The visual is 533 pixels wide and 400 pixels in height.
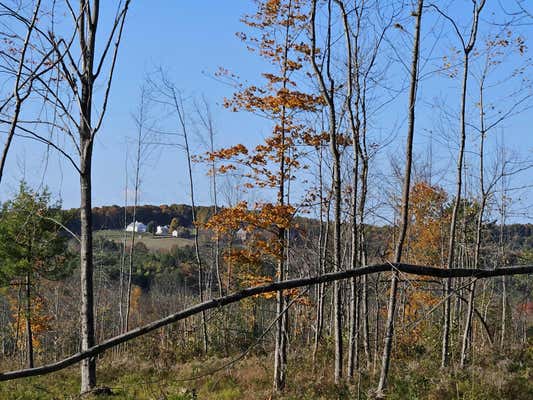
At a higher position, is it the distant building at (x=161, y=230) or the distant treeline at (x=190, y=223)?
the distant treeline at (x=190, y=223)

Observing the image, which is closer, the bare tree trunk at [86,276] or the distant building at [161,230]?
the bare tree trunk at [86,276]

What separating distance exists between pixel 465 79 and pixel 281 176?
4.43m

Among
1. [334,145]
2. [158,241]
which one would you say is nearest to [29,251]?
[334,145]

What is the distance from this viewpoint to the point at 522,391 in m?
9.23

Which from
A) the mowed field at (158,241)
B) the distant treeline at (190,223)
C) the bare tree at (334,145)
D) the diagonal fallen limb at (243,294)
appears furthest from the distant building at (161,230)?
the diagonal fallen limb at (243,294)

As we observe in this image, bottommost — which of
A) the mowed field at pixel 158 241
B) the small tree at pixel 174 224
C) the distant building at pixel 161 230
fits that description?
the mowed field at pixel 158 241

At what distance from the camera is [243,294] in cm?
309

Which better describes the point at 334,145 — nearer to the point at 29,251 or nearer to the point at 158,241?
the point at 29,251

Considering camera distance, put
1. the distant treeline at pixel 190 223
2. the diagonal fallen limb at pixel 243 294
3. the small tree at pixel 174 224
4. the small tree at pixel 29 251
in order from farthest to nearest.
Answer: the small tree at pixel 174 224, the small tree at pixel 29 251, the distant treeline at pixel 190 223, the diagonal fallen limb at pixel 243 294

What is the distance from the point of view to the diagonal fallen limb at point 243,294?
112 inches

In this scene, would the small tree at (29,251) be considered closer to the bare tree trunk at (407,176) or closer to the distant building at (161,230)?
the bare tree trunk at (407,176)

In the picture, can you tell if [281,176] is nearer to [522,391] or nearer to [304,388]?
[304,388]

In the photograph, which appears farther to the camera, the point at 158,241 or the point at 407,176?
the point at 158,241

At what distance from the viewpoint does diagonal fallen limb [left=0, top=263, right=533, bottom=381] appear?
9.34 feet
